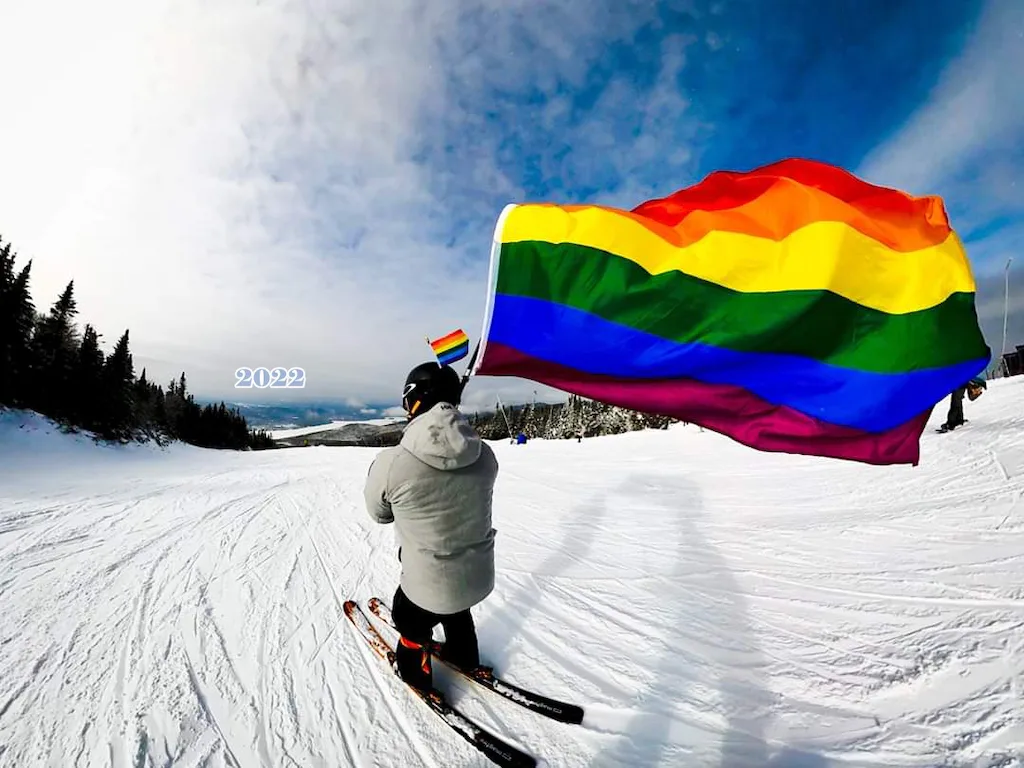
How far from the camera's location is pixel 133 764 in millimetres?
2119

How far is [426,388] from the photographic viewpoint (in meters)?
2.32

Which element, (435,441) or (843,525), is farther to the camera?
(843,525)

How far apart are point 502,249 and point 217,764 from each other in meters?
3.10

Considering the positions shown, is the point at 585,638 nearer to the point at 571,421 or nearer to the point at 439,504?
the point at 439,504

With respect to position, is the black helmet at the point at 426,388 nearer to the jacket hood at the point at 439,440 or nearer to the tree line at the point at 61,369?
the jacket hood at the point at 439,440

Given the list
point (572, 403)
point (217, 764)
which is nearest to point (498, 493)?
point (217, 764)

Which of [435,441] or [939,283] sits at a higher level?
[939,283]

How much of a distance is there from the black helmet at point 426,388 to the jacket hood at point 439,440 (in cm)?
14

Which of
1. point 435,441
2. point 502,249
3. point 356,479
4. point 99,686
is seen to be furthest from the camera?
point 356,479

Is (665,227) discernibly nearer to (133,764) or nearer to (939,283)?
(939,283)

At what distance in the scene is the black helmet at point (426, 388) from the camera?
2326 mm

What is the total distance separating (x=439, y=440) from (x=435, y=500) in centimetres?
35

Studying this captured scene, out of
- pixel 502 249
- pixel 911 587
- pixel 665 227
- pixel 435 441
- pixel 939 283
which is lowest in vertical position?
pixel 911 587

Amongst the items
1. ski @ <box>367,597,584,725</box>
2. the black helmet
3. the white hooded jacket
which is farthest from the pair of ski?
the black helmet
